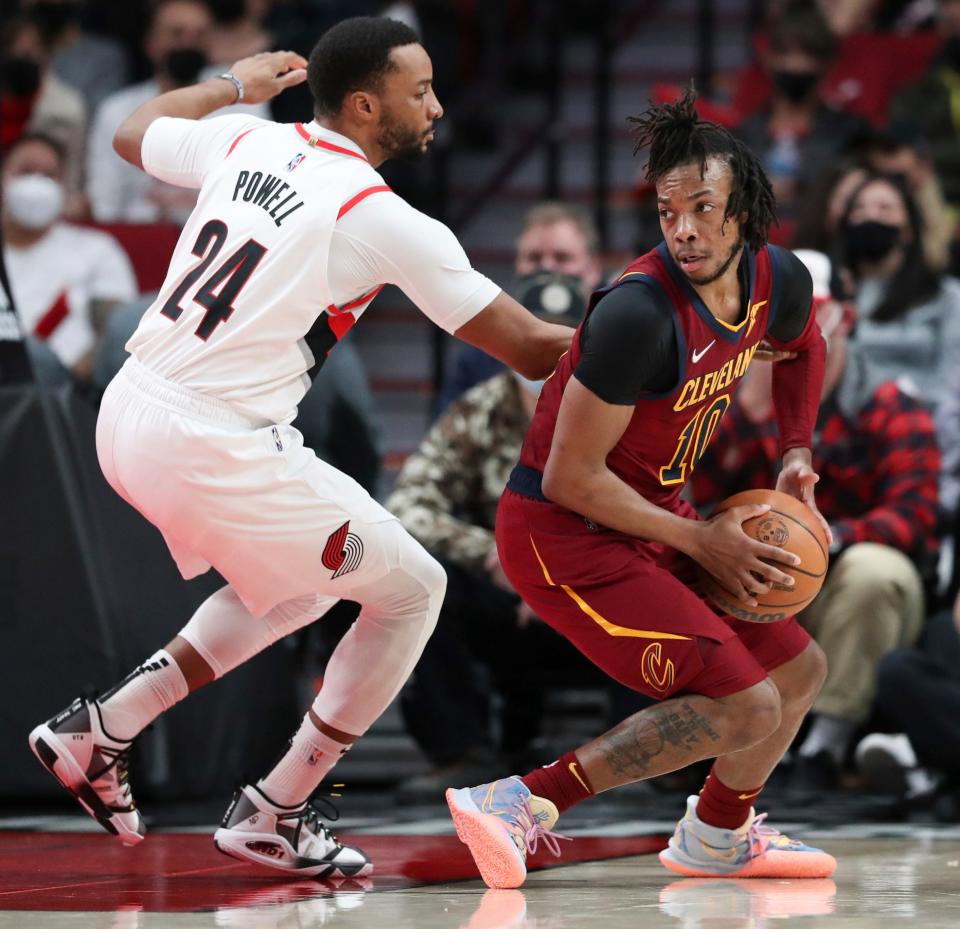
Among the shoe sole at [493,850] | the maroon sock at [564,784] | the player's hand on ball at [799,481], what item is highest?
the player's hand on ball at [799,481]

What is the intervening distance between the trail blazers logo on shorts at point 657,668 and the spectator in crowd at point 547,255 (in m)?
3.32

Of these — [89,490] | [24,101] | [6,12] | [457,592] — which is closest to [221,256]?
[89,490]

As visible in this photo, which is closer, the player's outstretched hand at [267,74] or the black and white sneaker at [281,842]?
the black and white sneaker at [281,842]

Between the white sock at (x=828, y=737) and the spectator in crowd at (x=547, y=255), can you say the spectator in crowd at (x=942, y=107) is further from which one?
the white sock at (x=828, y=737)

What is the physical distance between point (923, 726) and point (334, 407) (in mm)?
2551

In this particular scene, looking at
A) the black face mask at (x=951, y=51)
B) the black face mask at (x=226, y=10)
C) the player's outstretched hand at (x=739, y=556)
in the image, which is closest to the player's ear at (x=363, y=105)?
the player's outstretched hand at (x=739, y=556)

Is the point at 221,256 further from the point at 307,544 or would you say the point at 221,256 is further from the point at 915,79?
the point at 915,79

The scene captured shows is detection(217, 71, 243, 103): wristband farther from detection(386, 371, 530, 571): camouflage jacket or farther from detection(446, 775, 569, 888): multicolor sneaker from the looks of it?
detection(386, 371, 530, 571): camouflage jacket

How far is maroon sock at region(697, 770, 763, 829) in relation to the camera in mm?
4453

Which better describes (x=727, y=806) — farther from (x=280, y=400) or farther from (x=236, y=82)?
(x=236, y=82)

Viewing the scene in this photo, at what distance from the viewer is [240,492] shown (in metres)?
4.14

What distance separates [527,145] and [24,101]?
301cm

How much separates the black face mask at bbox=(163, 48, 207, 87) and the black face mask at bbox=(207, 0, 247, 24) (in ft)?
1.97

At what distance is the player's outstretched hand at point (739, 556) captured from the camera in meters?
4.12
